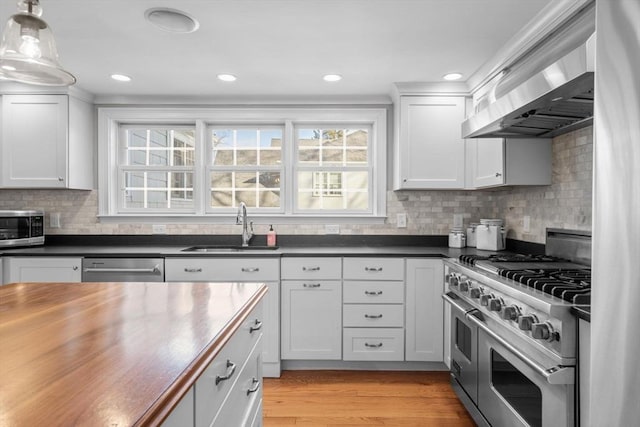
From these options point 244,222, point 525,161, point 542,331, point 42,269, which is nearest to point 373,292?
point 244,222

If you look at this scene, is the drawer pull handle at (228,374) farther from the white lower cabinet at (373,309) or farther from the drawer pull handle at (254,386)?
the white lower cabinet at (373,309)

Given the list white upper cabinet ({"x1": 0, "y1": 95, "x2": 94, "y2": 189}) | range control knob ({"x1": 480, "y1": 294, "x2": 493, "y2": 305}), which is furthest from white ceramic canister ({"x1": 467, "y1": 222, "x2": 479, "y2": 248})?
white upper cabinet ({"x1": 0, "y1": 95, "x2": 94, "y2": 189})

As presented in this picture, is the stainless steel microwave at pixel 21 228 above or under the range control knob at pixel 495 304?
above

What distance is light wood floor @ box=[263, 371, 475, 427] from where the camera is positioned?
226 centimetres

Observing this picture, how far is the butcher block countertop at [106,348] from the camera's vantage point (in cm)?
64

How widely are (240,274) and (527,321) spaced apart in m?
1.97

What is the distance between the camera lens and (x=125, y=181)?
360 centimetres

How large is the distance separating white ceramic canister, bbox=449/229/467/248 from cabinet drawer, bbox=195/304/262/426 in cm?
225

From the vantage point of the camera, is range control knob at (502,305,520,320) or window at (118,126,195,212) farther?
window at (118,126,195,212)

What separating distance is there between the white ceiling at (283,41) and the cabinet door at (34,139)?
1.18ft

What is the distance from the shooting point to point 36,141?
3148 mm

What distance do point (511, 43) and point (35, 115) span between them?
11.9 ft

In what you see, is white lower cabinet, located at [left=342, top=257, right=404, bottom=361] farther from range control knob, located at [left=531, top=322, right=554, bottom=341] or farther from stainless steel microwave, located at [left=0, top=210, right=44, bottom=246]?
stainless steel microwave, located at [left=0, top=210, right=44, bottom=246]

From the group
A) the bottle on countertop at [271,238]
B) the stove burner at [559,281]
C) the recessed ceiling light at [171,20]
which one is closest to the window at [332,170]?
the bottle on countertop at [271,238]
